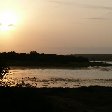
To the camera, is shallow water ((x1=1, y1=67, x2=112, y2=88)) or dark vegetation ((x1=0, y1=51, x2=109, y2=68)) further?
dark vegetation ((x1=0, y1=51, x2=109, y2=68))

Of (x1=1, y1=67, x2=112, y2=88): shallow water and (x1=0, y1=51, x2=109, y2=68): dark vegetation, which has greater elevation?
(x1=0, y1=51, x2=109, y2=68): dark vegetation
